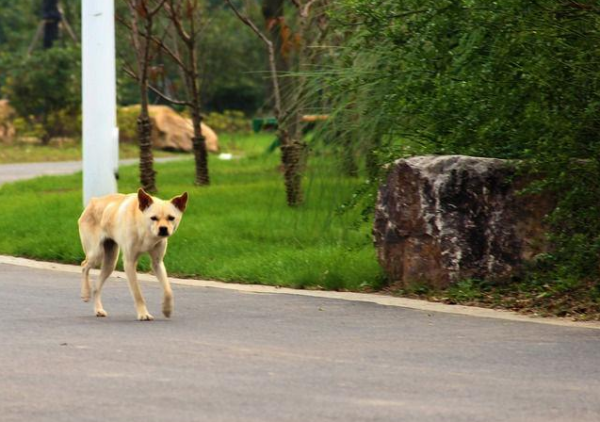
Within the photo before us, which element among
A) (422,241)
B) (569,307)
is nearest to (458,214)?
(422,241)

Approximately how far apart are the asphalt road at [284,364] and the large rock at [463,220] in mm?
806

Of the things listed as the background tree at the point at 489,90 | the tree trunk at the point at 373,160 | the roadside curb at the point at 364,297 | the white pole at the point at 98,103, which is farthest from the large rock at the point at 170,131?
the tree trunk at the point at 373,160

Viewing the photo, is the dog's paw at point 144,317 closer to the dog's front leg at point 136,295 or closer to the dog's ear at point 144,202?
the dog's front leg at point 136,295

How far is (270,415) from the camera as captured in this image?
7.28m

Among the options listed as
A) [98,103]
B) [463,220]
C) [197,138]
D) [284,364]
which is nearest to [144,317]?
[284,364]

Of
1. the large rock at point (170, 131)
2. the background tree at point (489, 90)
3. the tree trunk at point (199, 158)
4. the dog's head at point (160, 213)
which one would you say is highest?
the background tree at point (489, 90)

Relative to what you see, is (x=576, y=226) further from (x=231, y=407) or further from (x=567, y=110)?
(x=231, y=407)

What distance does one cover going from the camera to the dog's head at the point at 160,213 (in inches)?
420

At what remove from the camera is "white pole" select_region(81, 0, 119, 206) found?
1612cm

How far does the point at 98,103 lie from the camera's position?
16.2 m

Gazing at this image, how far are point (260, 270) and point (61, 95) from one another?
27.0 metres

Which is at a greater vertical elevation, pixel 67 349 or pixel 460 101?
pixel 460 101

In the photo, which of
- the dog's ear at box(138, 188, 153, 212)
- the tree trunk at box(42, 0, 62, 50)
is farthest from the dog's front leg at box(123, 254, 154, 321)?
the tree trunk at box(42, 0, 62, 50)

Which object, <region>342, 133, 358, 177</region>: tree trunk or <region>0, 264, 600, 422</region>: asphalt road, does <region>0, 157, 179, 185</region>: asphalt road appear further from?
<region>0, 264, 600, 422</region>: asphalt road
